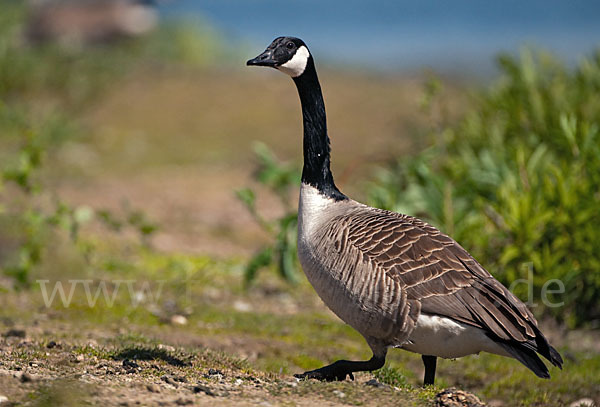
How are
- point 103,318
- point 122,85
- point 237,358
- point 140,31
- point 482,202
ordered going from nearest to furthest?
point 237,358
point 103,318
point 482,202
point 122,85
point 140,31

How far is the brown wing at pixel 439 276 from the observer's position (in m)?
4.70

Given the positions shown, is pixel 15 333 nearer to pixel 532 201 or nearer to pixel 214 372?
pixel 214 372

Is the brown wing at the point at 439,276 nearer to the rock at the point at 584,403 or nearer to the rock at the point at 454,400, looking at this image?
the rock at the point at 454,400

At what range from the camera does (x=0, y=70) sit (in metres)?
18.2

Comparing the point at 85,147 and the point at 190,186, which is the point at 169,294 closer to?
the point at 190,186

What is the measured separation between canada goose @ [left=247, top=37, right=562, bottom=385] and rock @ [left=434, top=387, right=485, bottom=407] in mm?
411

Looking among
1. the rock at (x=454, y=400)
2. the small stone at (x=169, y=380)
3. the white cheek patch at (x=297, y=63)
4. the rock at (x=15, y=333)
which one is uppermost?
the white cheek patch at (x=297, y=63)

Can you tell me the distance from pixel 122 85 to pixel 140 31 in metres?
7.82

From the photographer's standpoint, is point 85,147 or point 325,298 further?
point 85,147

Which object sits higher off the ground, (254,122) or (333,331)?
(254,122)

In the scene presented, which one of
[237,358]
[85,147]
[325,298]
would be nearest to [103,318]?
[237,358]

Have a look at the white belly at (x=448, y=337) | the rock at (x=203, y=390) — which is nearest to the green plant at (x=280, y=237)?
the white belly at (x=448, y=337)

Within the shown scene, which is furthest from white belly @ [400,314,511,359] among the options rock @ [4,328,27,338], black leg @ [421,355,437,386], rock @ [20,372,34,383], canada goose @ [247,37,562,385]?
rock @ [4,328,27,338]

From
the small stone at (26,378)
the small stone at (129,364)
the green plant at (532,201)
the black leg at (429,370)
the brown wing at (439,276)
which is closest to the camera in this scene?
the small stone at (26,378)
